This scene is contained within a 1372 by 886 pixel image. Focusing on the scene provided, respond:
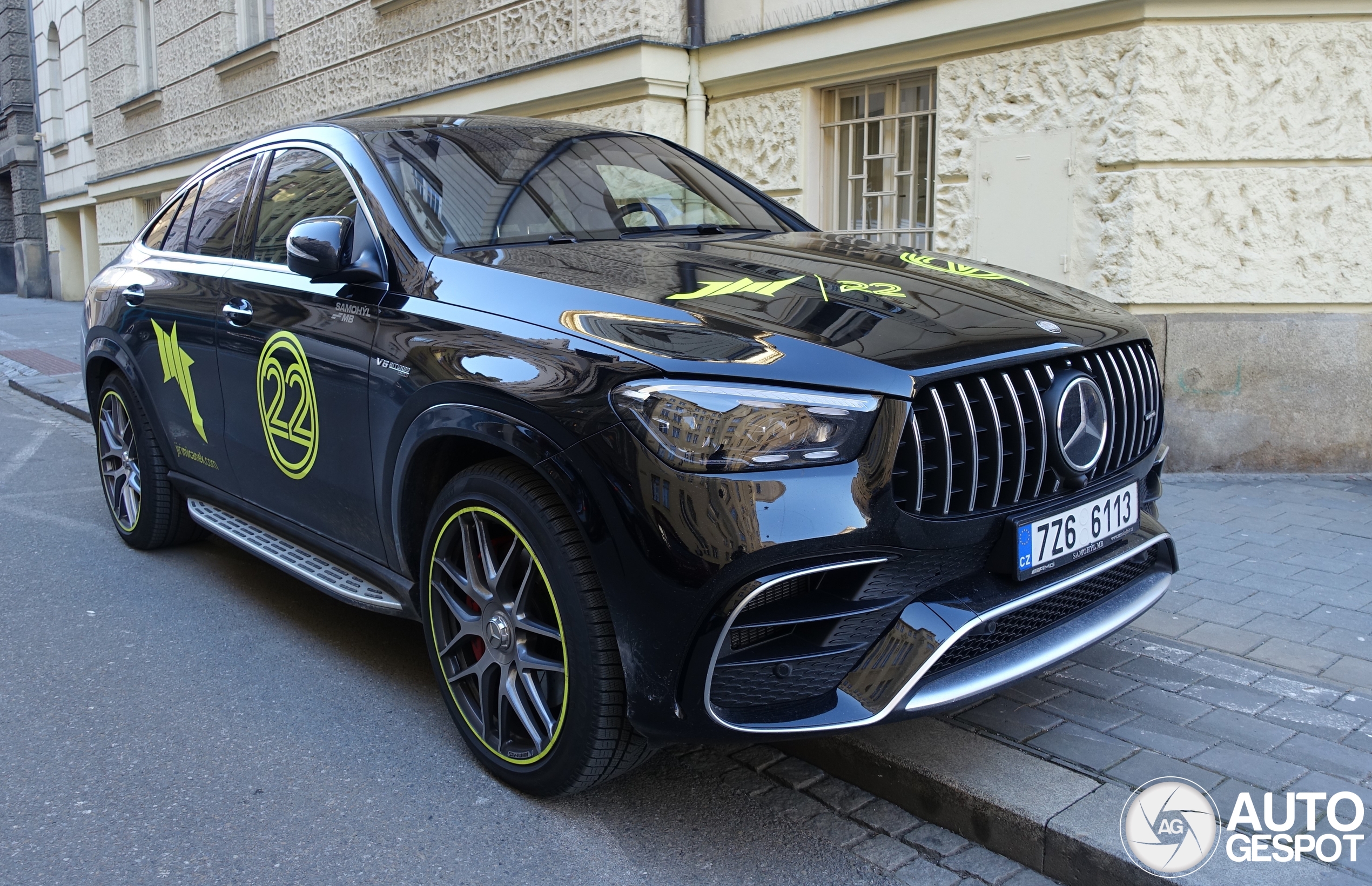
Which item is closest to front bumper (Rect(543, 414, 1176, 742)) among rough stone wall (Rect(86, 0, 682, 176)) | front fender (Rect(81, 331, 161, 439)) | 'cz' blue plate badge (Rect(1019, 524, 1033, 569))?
'cz' blue plate badge (Rect(1019, 524, 1033, 569))

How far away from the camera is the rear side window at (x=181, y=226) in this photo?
4.56 meters

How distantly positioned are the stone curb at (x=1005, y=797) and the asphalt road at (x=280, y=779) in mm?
275

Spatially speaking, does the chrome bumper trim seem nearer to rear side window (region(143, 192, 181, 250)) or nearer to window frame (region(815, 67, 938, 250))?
rear side window (region(143, 192, 181, 250))

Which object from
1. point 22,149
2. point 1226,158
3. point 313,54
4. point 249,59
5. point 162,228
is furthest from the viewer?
point 22,149

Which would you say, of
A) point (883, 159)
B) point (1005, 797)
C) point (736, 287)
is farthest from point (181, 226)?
point (883, 159)

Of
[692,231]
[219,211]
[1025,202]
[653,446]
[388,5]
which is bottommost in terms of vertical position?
[653,446]

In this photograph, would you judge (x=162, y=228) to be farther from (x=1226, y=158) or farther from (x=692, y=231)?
(x=1226, y=158)

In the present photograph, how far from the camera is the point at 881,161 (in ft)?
23.7

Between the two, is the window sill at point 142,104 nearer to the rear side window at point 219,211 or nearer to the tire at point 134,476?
the tire at point 134,476

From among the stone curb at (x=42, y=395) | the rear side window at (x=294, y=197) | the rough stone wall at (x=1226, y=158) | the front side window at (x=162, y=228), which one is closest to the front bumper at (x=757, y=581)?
the rear side window at (x=294, y=197)

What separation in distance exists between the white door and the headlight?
4.22 meters

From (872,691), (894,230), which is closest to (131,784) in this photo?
(872,691)

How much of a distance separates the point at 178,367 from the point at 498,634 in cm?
223

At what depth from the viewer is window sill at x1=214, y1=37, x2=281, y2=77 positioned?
1349cm
